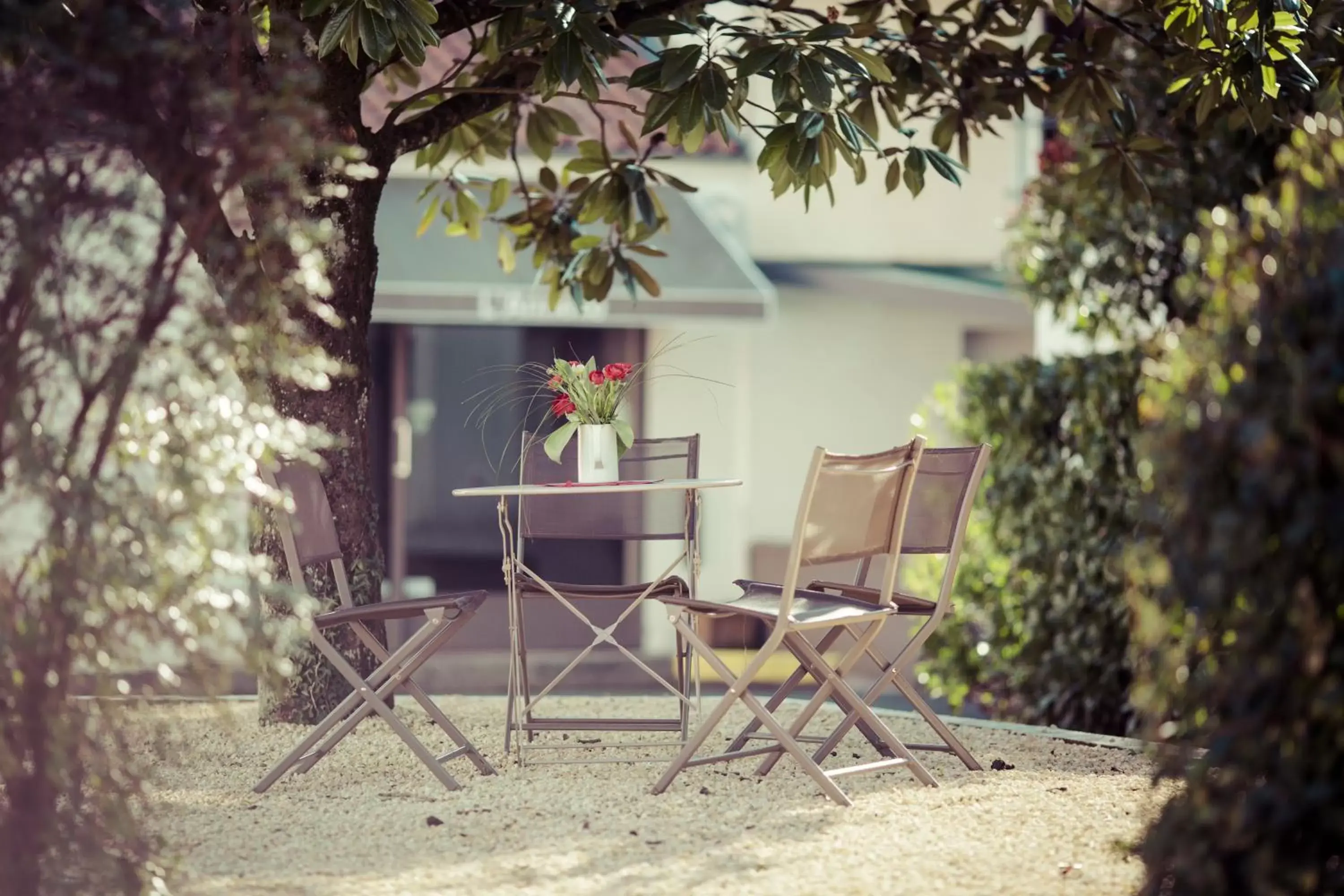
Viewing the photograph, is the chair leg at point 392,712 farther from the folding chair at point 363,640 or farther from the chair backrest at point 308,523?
the chair backrest at point 308,523

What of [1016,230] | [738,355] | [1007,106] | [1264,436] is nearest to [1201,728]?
[1264,436]

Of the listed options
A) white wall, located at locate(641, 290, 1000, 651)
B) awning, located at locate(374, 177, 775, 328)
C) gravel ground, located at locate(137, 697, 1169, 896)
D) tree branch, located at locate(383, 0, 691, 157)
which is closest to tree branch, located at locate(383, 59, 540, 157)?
tree branch, located at locate(383, 0, 691, 157)

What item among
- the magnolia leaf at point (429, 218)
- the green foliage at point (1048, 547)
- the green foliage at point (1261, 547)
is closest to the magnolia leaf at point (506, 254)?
the magnolia leaf at point (429, 218)

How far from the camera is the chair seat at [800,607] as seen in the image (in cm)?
444

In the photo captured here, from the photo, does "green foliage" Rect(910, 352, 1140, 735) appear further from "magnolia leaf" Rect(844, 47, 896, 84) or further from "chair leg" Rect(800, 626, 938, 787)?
"magnolia leaf" Rect(844, 47, 896, 84)

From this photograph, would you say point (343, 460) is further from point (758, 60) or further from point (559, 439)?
point (758, 60)

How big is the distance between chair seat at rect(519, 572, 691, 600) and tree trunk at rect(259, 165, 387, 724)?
0.81m

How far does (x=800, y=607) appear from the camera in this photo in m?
4.63

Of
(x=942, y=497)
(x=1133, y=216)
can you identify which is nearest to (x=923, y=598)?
(x=942, y=497)

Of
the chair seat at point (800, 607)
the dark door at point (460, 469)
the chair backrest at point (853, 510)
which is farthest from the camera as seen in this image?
the dark door at point (460, 469)

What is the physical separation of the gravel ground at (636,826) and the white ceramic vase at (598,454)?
94 cm

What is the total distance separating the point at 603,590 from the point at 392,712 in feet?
2.77

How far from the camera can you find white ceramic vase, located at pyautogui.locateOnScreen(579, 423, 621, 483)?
5.40m

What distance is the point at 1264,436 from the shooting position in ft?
8.80
